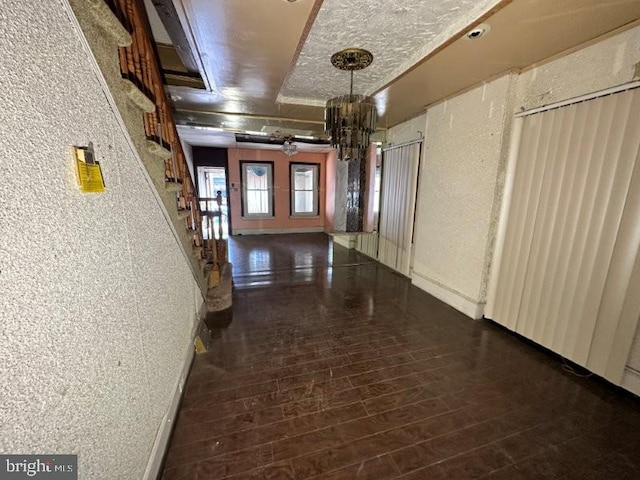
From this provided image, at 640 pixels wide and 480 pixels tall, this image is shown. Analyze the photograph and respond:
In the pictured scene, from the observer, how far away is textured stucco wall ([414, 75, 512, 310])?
8.14 ft

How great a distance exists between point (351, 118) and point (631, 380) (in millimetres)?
2566

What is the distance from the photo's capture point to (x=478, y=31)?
5.46 feet

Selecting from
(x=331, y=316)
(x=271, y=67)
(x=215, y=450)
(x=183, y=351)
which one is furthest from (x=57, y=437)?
(x=271, y=67)

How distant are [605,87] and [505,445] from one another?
2.31m

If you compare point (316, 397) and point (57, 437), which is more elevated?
point (57, 437)

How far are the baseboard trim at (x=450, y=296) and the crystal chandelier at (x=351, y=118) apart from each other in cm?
196

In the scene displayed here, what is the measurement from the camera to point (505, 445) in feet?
4.59

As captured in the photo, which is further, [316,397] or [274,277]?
[274,277]

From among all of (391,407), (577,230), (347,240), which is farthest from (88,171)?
(347,240)

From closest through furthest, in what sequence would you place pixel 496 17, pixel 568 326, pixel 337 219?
1. pixel 496 17
2. pixel 568 326
3. pixel 337 219

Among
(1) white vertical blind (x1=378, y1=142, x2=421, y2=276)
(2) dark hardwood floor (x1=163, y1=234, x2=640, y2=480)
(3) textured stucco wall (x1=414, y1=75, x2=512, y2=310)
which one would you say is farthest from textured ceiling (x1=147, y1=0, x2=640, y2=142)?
(2) dark hardwood floor (x1=163, y1=234, x2=640, y2=480)

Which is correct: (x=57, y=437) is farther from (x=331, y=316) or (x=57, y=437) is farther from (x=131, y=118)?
(x=331, y=316)

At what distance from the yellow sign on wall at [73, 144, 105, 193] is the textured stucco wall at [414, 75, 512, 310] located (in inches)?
113

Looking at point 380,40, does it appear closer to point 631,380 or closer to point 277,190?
point 631,380
